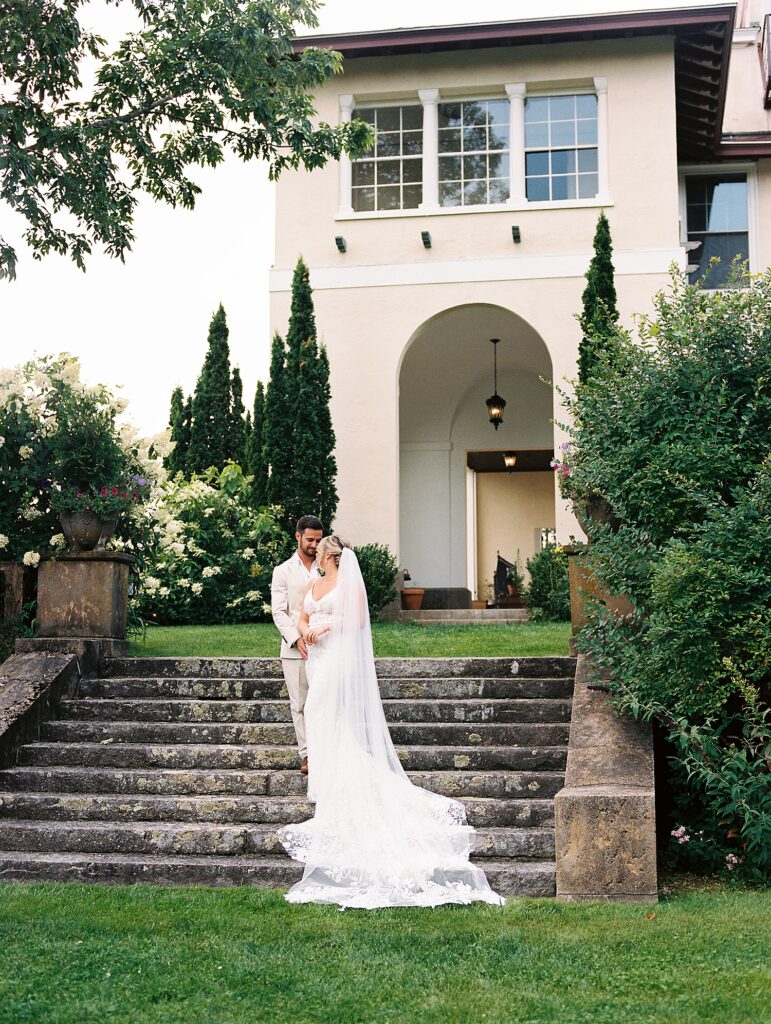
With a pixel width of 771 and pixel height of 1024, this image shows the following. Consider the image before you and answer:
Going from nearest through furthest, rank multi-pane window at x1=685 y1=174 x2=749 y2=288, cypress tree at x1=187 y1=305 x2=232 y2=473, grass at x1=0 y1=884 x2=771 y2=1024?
grass at x1=0 y1=884 x2=771 y2=1024 → multi-pane window at x1=685 y1=174 x2=749 y2=288 → cypress tree at x1=187 y1=305 x2=232 y2=473

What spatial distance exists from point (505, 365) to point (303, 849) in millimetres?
13937

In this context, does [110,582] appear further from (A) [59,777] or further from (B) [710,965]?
(B) [710,965]

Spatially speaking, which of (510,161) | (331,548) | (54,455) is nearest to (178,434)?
(510,161)

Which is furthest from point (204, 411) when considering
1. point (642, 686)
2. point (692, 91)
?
point (642, 686)

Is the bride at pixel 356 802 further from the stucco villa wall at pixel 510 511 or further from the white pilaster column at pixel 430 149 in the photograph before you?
the stucco villa wall at pixel 510 511

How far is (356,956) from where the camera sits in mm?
4762

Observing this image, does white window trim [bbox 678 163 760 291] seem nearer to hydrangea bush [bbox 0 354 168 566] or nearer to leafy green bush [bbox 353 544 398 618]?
leafy green bush [bbox 353 544 398 618]

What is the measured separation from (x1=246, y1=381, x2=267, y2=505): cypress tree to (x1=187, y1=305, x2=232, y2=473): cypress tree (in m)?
0.59

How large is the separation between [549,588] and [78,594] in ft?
23.4

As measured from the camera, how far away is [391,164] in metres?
17.0

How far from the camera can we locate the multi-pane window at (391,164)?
16859 millimetres

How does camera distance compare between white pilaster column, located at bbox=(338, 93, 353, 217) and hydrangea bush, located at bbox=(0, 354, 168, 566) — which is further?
white pilaster column, located at bbox=(338, 93, 353, 217)

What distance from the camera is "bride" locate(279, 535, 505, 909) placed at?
5.83m

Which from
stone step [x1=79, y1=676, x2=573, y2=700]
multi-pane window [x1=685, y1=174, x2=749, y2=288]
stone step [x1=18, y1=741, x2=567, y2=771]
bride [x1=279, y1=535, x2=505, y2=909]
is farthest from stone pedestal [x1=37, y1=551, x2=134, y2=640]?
multi-pane window [x1=685, y1=174, x2=749, y2=288]
